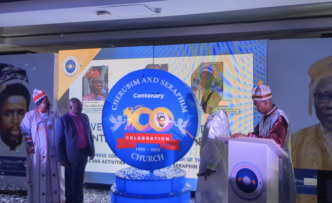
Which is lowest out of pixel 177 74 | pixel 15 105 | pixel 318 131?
pixel 318 131

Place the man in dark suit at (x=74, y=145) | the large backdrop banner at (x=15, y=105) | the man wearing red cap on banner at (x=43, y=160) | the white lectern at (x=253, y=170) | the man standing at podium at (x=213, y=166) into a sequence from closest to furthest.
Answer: the white lectern at (x=253, y=170) < the man standing at podium at (x=213, y=166) < the man in dark suit at (x=74, y=145) < the man wearing red cap on banner at (x=43, y=160) < the large backdrop banner at (x=15, y=105)

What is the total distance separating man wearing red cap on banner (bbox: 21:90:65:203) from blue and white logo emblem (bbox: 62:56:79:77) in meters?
0.48

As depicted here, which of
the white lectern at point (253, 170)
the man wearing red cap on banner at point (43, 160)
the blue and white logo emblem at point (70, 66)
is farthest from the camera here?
the man wearing red cap on banner at point (43, 160)

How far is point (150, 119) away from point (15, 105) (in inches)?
92.5

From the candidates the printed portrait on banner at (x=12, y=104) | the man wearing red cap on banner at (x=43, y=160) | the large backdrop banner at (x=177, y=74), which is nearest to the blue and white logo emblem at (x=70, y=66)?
the large backdrop banner at (x=177, y=74)

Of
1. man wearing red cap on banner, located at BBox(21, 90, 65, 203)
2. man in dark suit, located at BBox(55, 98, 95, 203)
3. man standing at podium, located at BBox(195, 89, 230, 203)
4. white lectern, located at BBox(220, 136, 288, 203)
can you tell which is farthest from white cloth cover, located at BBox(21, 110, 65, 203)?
white lectern, located at BBox(220, 136, 288, 203)

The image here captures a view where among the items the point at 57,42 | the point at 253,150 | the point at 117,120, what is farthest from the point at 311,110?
the point at 57,42

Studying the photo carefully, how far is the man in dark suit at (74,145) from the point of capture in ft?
13.0

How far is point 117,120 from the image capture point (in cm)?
328

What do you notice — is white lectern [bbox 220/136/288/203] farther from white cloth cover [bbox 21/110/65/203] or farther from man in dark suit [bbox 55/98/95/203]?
white cloth cover [bbox 21/110/65/203]

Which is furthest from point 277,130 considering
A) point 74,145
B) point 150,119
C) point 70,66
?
point 70,66

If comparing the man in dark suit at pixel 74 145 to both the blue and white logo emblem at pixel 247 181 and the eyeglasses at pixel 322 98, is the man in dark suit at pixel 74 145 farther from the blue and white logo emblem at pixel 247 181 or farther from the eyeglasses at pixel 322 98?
the eyeglasses at pixel 322 98

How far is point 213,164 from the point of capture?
3133 mm

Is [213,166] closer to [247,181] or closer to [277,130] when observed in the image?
[247,181]
